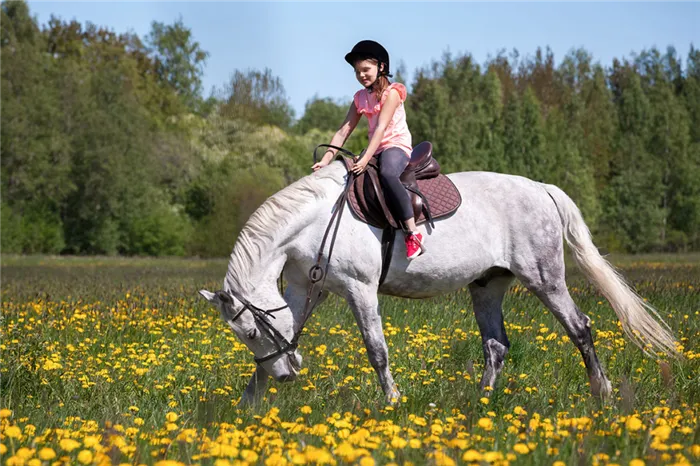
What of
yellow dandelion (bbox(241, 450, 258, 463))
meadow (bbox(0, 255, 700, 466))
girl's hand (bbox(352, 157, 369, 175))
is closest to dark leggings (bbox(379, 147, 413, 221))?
girl's hand (bbox(352, 157, 369, 175))

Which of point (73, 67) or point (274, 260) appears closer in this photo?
point (274, 260)

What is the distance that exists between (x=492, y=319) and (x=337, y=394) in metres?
1.69

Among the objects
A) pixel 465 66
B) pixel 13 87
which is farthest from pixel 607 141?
pixel 13 87

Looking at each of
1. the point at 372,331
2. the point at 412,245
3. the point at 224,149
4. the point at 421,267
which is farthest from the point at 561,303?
the point at 224,149

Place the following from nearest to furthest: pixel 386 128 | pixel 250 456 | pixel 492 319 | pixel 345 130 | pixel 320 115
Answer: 1. pixel 250 456
2. pixel 386 128
3. pixel 345 130
4. pixel 492 319
5. pixel 320 115

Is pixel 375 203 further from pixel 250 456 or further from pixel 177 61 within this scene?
pixel 177 61

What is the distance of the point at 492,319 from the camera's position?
6547 millimetres

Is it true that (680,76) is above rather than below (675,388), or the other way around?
above

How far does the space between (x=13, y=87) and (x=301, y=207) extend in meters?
40.5

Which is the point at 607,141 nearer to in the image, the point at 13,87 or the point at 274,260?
the point at 13,87

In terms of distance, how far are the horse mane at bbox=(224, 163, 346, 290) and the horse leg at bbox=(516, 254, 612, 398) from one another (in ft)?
6.05

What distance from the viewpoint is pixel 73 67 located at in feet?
149

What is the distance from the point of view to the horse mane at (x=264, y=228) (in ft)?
17.8

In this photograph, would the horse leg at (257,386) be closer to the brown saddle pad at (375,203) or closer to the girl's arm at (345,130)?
the brown saddle pad at (375,203)
